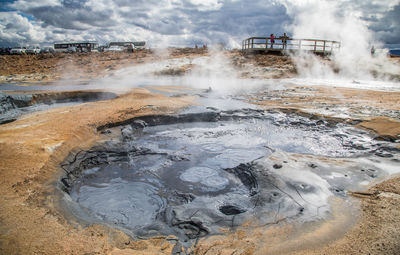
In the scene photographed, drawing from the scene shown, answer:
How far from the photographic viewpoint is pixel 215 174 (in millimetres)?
4129

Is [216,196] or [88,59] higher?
[88,59]

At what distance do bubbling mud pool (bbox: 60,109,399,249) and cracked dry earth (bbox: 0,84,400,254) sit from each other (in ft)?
0.07

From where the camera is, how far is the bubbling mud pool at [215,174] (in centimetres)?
296

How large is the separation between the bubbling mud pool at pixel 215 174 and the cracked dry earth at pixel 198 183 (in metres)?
0.02

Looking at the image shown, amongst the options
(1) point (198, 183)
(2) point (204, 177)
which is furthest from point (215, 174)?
(1) point (198, 183)

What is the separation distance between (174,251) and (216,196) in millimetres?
1271

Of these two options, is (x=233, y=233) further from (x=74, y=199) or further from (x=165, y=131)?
(x=165, y=131)

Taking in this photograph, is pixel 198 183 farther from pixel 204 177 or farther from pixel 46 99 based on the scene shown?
pixel 46 99

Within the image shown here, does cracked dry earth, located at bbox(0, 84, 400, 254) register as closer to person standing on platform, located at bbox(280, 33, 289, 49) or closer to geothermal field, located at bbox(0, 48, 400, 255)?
geothermal field, located at bbox(0, 48, 400, 255)

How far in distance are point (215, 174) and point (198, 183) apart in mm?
378

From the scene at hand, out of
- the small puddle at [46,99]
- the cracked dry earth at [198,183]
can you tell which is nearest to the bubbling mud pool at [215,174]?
the cracked dry earth at [198,183]

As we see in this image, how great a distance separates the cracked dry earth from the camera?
2395 millimetres

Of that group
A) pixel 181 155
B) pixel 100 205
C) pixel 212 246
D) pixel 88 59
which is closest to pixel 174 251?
pixel 212 246

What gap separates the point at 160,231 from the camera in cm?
274
